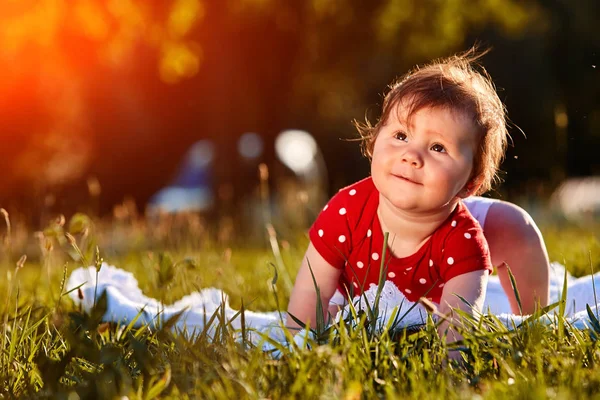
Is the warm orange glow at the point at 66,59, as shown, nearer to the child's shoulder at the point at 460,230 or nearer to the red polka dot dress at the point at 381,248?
the red polka dot dress at the point at 381,248

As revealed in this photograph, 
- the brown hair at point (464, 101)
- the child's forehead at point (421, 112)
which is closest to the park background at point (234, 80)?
the brown hair at point (464, 101)

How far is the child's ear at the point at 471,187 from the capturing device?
246 centimetres

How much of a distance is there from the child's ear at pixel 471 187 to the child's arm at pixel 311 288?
0.49 metres

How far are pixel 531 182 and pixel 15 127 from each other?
9.01 m

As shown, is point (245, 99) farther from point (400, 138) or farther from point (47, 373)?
point (47, 373)

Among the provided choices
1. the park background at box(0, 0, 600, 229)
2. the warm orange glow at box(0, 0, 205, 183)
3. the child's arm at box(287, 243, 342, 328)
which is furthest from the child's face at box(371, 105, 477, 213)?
the warm orange glow at box(0, 0, 205, 183)

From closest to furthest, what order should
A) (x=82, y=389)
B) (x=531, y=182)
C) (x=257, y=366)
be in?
1. (x=82, y=389)
2. (x=257, y=366)
3. (x=531, y=182)

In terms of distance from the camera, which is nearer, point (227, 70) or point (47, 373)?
point (47, 373)

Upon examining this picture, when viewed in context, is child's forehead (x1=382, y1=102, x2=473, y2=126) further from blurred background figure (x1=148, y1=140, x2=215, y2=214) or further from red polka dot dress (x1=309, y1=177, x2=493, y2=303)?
blurred background figure (x1=148, y1=140, x2=215, y2=214)

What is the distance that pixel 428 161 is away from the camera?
227cm

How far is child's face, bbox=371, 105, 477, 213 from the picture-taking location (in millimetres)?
2271

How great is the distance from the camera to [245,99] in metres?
11.9

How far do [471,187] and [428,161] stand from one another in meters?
0.28

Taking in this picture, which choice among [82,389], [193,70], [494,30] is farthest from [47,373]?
[494,30]
